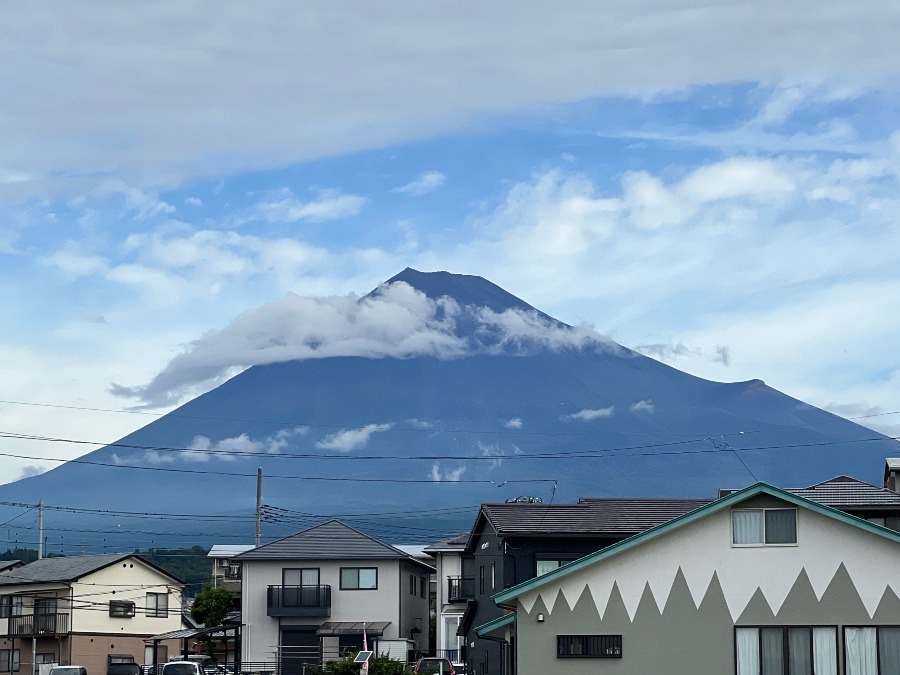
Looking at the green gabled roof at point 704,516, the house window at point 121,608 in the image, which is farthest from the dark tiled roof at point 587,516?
the house window at point 121,608

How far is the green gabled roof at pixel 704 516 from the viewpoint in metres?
29.8

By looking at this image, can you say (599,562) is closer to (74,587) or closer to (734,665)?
(734,665)

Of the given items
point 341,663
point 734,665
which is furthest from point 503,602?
point 341,663

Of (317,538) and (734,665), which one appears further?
(317,538)

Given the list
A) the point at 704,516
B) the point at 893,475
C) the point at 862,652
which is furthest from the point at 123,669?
the point at 862,652

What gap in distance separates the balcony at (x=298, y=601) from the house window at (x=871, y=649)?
3361 centimetres

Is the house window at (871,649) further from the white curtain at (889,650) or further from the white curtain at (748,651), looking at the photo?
the white curtain at (748,651)

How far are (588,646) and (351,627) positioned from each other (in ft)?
99.8

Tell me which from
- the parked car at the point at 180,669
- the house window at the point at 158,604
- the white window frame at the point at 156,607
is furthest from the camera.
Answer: the house window at the point at 158,604

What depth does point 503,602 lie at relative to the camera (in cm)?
3127

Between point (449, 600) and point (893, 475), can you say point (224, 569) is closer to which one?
point (449, 600)

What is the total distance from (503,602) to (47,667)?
129ft

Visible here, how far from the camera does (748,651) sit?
30.2m

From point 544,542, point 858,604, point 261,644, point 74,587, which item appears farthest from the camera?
point 74,587
